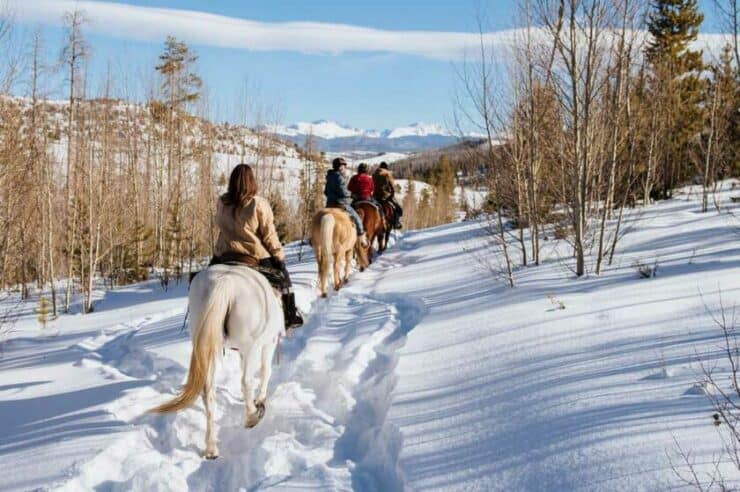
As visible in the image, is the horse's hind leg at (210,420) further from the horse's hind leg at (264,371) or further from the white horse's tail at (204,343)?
the horse's hind leg at (264,371)

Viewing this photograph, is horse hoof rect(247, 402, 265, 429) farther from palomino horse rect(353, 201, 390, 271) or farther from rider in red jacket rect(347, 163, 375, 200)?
rider in red jacket rect(347, 163, 375, 200)

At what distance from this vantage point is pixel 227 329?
15.3 ft

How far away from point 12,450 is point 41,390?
1.55 m

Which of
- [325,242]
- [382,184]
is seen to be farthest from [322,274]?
[382,184]

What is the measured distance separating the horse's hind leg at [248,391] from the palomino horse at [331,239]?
17.5 ft

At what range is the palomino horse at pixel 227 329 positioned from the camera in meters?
4.31

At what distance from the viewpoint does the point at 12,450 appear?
4074 millimetres

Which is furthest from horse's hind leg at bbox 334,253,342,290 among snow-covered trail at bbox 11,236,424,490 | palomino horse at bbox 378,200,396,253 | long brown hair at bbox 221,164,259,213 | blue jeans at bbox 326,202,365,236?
long brown hair at bbox 221,164,259,213

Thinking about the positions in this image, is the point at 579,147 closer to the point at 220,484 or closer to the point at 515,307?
the point at 515,307

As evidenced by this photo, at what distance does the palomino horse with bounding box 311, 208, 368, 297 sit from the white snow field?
169 centimetres

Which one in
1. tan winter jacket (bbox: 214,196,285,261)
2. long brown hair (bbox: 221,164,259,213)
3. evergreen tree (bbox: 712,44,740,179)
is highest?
evergreen tree (bbox: 712,44,740,179)

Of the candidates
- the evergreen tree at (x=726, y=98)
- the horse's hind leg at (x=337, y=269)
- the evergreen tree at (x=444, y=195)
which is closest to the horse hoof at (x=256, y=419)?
the horse's hind leg at (x=337, y=269)

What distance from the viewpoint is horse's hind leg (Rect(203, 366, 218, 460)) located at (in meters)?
4.23

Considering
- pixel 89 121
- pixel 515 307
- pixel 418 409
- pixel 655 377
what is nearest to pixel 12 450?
pixel 418 409
